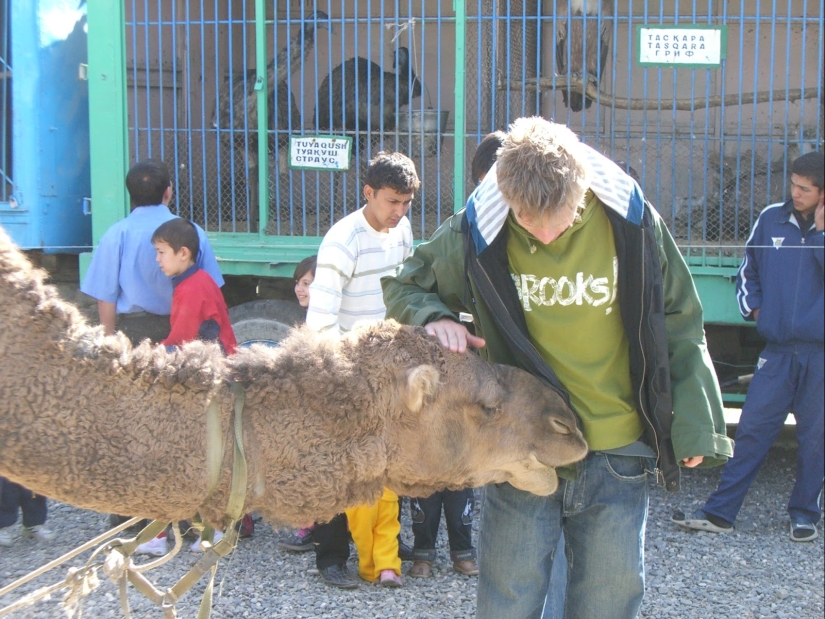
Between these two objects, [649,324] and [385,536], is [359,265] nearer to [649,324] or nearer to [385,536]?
[385,536]

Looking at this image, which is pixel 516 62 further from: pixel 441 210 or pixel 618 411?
pixel 618 411

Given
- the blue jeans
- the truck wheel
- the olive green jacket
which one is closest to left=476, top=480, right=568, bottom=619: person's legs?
the blue jeans

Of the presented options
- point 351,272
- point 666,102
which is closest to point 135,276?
point 351,272

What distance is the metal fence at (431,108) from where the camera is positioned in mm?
6312

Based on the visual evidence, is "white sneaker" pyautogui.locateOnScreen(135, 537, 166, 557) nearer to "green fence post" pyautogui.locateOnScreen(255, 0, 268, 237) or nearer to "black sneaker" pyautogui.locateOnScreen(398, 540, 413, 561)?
"black sneaker" pyautogui.locateOnScreen(398, 540, 413, 561)

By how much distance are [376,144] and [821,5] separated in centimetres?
307

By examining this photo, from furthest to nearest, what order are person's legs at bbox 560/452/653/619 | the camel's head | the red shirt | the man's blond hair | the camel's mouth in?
A: the red shirt < person's legs at bbox 560/452/653/619 < the camel's mouth < the camel's head < the man's blond hair

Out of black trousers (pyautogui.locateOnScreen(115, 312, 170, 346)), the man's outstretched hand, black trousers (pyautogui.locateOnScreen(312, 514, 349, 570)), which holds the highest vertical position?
the man's outstretched hand

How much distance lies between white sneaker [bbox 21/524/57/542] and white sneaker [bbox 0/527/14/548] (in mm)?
82

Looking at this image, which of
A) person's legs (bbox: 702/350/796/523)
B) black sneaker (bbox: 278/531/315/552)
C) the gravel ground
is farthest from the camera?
person's legs (bbox: 702/350/796/523)

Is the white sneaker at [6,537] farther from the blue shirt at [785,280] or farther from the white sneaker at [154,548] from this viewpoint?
the blue shirt at [785,280]

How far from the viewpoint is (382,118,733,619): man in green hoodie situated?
9.43 feet

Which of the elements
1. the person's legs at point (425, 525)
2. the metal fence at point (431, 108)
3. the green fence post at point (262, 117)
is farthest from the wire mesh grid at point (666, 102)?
the person's legs at point (425, 525)

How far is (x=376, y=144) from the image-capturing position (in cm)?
664
